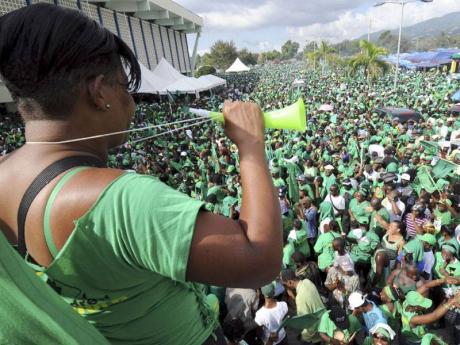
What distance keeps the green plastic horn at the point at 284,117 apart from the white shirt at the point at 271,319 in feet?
9.48

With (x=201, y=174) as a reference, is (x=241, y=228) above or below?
above

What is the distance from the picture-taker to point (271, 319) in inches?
144

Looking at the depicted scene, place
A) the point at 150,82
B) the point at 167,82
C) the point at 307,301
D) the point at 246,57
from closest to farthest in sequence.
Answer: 1. the point at 307,301
2. the point at 150,82
3. the point at 167,82
4. the point at 246,57

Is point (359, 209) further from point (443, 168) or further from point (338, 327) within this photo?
point (338, 327)

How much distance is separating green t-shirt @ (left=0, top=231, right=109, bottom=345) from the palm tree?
27.4 m

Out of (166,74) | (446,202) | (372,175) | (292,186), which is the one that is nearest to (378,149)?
(372,175)

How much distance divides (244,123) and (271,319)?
3.12 metres

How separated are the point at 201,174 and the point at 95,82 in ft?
24.9

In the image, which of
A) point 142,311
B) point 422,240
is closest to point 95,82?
point 142,311

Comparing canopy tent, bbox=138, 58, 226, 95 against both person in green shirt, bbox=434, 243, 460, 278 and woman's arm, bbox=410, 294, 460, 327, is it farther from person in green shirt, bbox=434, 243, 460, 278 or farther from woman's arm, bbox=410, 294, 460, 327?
woman's arm, bbox=410, 294, 460, 327

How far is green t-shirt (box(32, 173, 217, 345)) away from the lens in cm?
74

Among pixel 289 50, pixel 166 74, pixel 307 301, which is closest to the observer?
pixel 307 301

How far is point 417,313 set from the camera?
361 cm

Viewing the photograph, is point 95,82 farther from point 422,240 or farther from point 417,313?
point 422,240
